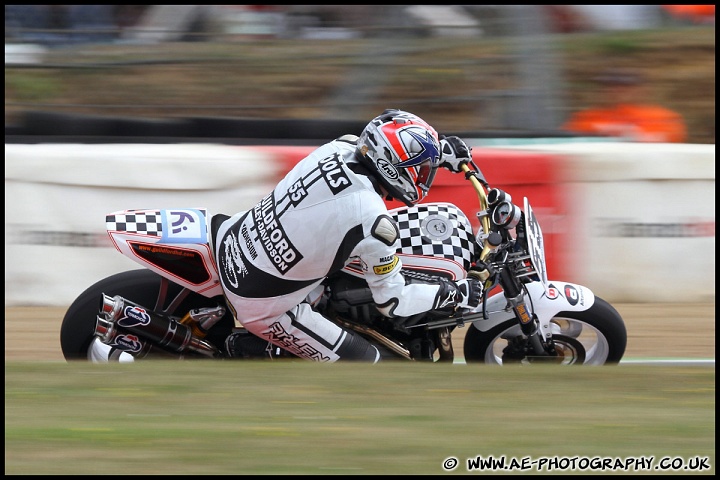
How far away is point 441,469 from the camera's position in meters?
3.30

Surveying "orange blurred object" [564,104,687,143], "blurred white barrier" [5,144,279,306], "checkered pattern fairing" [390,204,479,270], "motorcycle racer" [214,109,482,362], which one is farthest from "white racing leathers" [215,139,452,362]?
"orange blurred object" [564,104,687,143]

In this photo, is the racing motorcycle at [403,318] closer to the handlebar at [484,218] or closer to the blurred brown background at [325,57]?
the handlebar at [484,218]

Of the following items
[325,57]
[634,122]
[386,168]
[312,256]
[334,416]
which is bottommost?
[334,416]

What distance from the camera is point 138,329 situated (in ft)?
16.5

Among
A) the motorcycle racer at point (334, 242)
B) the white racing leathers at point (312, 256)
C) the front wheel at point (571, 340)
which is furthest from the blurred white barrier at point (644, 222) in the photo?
the white racing leathers at point (312, 256)

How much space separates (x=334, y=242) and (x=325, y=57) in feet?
24.0

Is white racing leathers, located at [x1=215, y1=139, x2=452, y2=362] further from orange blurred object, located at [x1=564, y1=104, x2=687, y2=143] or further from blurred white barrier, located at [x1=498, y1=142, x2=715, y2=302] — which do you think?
orange blurred object, located at [x1=564, y1=104, x2=687, y2=143]

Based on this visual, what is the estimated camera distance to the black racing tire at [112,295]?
16.9 feet

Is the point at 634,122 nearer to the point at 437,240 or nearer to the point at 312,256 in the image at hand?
the point at 437,240

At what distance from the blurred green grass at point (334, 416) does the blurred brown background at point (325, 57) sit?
640cm

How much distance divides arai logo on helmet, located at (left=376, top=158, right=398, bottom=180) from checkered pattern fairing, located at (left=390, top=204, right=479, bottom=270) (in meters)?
0.39

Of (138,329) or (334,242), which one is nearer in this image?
(334,242)

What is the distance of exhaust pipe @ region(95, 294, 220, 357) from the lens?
4.99 meters

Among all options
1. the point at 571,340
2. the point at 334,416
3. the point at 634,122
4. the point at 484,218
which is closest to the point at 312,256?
the point at 484,218
